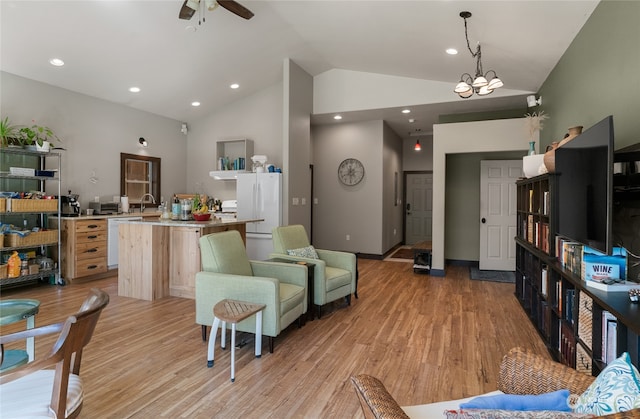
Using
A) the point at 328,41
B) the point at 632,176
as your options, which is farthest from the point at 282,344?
the point at 328,41

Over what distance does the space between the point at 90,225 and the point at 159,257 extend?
5.61 feet

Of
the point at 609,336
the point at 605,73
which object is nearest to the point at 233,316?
the point at 609,336

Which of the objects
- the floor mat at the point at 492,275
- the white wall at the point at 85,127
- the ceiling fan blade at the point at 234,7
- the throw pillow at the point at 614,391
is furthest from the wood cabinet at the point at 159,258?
the floor mat at the point at 492,275

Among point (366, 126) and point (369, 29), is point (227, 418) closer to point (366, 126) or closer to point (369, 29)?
point (369, 29)

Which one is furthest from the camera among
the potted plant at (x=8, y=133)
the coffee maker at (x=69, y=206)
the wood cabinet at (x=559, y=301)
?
the coffee maker at (x=69, y=206)

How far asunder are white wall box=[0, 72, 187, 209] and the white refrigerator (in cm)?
226

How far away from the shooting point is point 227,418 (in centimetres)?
201

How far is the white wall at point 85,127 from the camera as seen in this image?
192 inches

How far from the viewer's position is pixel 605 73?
269 cm

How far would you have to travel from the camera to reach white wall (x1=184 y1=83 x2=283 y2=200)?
696 centimetres

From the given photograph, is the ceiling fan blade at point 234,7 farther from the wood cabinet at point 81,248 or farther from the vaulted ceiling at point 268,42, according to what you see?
the wood cabinet at point 81,248

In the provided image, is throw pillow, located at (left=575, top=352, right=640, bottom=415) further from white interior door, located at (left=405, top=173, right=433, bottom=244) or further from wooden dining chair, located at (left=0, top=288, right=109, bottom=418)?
white interior door, located at (left=405, top=173, right=433, bottom=244)

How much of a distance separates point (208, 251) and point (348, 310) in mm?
1815

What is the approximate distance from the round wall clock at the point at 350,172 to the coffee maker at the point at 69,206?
4.80m
